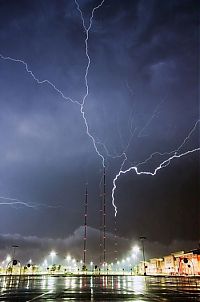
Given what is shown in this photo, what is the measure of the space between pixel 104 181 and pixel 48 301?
79.8 m

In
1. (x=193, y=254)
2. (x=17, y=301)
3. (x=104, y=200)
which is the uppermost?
(x=104, y=200)

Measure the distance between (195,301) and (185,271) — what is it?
64541 millimetres

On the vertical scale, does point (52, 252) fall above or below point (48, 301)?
above

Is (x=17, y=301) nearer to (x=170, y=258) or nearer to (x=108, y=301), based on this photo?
(x=108, y=301)

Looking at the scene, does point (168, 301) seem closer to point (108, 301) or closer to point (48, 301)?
point (108, 301)

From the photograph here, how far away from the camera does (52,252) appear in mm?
95375

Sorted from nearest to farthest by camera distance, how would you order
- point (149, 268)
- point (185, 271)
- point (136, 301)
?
point (136, 301) → point (185, 271) → point (149, 268)

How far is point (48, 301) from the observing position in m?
12.9

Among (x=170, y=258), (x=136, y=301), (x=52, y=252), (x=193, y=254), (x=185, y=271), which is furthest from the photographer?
(x=52, y=252)

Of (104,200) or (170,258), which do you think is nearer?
(170,258)

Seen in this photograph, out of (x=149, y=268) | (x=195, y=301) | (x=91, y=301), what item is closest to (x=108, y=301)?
(x=91, y=301)

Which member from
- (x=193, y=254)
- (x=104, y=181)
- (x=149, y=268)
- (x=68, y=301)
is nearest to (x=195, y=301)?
(x=68, y=301)

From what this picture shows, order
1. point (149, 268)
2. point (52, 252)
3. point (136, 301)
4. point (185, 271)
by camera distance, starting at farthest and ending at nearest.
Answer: point (149, 268) < point (52, 252) < point (185, 271) < point (136, 301)

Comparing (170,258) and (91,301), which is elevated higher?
(170,258)
